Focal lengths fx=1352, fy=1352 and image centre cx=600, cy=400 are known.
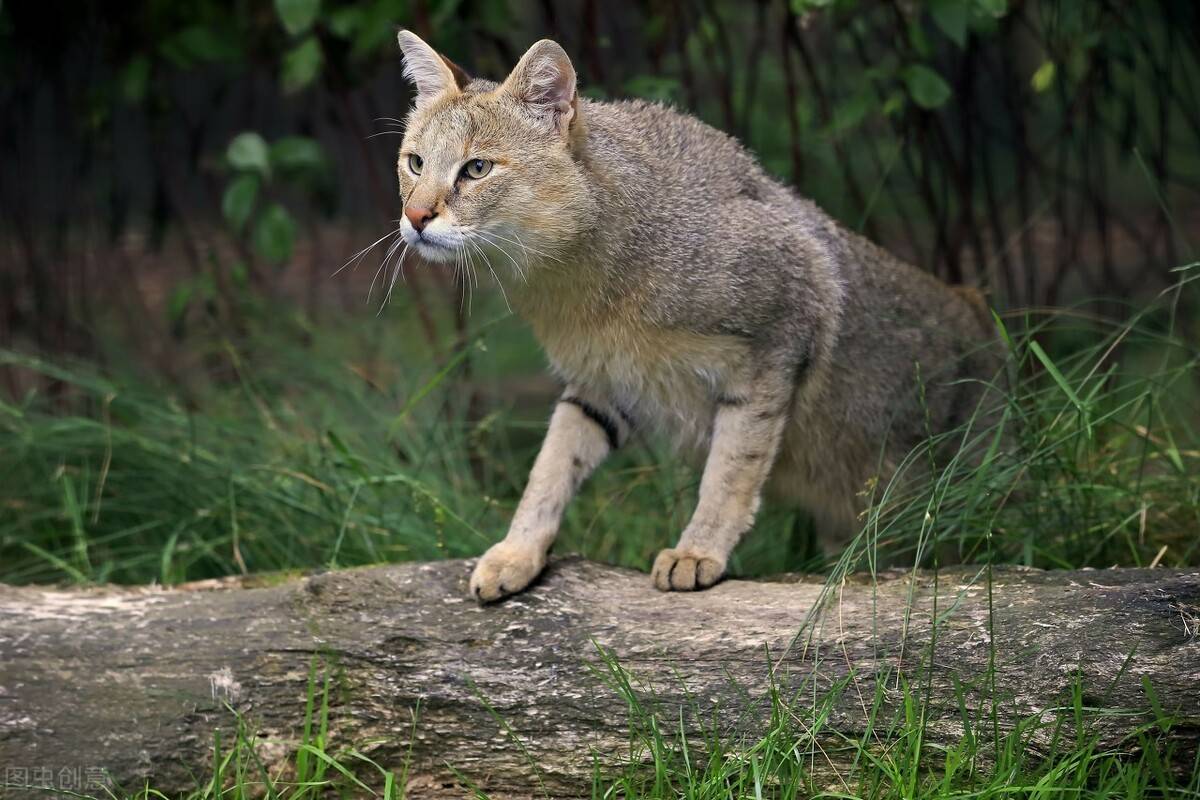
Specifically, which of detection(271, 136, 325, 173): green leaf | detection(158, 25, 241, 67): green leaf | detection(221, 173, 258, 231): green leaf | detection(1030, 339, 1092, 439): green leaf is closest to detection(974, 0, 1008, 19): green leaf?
detection(1030, 339, 1092, 439): green leaf

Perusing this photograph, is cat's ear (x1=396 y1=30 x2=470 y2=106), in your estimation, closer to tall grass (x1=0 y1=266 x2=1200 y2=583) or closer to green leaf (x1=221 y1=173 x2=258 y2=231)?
tall grass (x1=0 y1=266 x2=1200 y2=583)

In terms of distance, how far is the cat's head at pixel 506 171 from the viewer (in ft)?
9.86

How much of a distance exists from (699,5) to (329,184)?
5.28 ft

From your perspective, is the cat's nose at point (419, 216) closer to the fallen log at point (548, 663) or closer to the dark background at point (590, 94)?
the fallen log at point (548, 663)

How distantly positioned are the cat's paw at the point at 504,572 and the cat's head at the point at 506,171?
2.16 ft

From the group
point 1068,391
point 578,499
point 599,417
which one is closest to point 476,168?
point 599,417

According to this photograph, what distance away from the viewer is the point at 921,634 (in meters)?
2.64

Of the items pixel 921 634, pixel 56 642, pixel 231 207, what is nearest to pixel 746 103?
pixel 231 207

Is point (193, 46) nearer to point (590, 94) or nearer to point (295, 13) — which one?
point (295, 13)

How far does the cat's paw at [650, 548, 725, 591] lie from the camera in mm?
3035

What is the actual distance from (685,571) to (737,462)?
0.31 metres

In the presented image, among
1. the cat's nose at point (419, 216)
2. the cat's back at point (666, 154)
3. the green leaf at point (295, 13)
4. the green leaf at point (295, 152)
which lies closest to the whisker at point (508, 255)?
the cat's nose at point (419, 216)

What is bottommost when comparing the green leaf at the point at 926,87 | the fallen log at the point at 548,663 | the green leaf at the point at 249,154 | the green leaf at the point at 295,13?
the fallen log at the point at 548,663

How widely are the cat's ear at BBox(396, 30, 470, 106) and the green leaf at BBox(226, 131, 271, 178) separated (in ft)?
3.68
